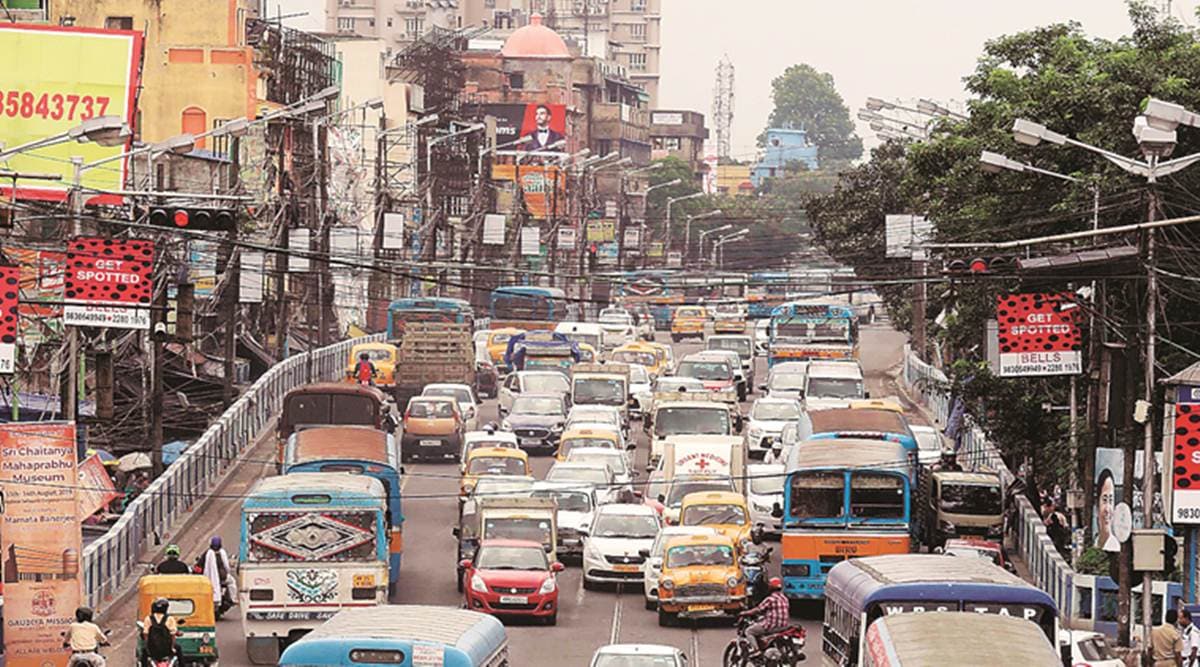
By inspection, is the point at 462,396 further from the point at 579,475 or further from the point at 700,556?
the point at 700,556

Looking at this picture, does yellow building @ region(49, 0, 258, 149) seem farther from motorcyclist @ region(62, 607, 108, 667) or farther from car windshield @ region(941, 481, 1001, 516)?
motorcyclist @ region(62, 607, 108, 667)

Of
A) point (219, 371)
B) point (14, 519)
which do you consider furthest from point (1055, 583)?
point (219, 371)

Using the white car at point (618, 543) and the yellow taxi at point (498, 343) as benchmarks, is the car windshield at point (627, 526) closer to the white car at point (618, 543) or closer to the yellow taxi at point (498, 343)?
the white car at point (618, 543)

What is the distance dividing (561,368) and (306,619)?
119 ft

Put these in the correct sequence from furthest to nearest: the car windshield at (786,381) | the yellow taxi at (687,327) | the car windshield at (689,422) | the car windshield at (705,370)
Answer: the yellow taxi at (687,327) < the car windshield at (705,370) < the car windshield at (786,381) < the car windshield at (689,422)

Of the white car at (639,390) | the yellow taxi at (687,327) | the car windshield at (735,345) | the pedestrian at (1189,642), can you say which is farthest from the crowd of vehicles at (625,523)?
the yellow taxi at (687,327)

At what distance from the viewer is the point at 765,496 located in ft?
157

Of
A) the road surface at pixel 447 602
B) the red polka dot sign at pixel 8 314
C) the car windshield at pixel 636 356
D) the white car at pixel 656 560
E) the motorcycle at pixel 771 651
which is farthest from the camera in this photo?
the car windshield at pixel 636 356

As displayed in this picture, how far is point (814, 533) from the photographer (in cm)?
3912

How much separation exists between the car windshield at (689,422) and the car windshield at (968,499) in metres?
9.13

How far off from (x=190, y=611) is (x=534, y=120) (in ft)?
495

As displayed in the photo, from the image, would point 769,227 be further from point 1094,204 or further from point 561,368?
point 1094,204

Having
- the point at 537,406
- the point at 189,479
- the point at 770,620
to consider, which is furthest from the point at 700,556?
the point at 537,406

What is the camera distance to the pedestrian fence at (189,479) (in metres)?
39.8
